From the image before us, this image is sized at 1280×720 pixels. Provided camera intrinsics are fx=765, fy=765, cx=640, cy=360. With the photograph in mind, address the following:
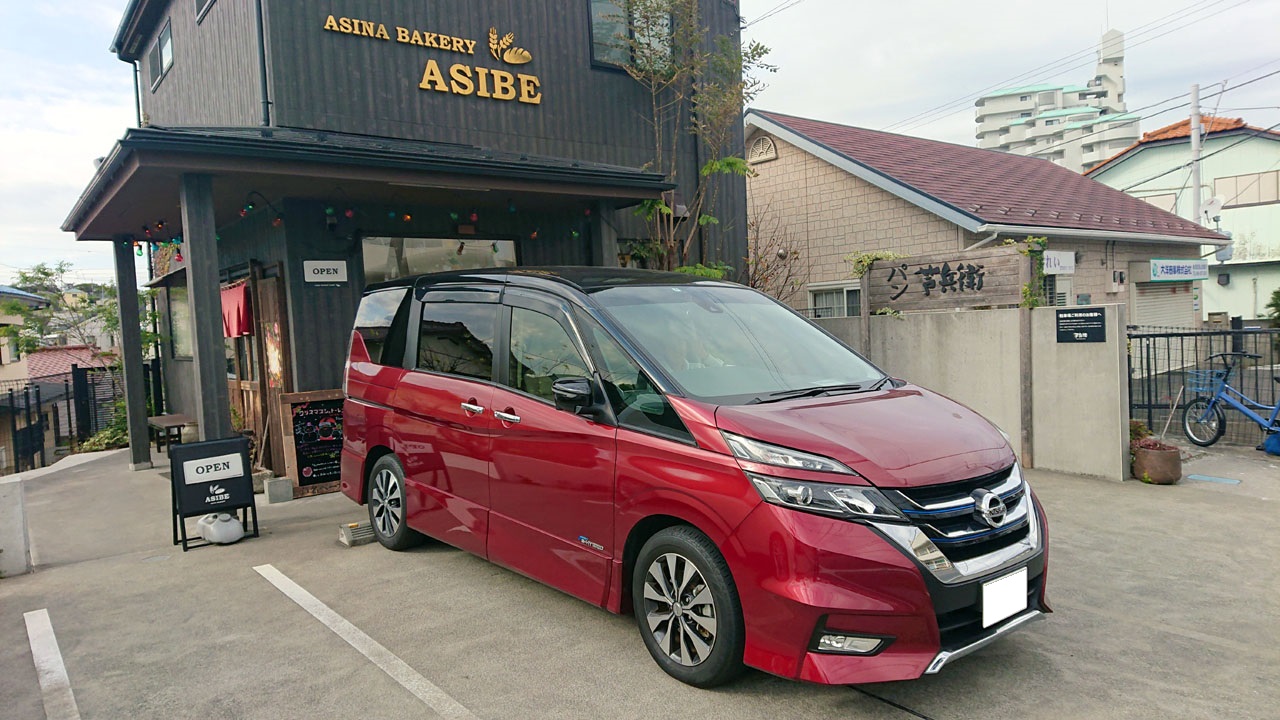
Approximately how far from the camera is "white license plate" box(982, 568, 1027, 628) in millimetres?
3031

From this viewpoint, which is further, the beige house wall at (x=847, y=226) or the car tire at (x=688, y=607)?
the beige house wall at (x=847, y=226)

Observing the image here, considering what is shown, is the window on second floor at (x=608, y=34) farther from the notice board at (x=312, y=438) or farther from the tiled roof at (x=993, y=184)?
the tiled roof at (x=993, y=184)

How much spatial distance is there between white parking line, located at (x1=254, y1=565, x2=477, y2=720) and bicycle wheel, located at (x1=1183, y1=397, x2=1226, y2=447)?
8884 millimetres

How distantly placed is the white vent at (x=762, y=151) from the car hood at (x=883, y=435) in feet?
41.9

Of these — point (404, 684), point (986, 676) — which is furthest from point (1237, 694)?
point (404, 684)

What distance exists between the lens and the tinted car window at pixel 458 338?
4.56m

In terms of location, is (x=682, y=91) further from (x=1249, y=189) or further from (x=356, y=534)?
(x=1249, y=189)

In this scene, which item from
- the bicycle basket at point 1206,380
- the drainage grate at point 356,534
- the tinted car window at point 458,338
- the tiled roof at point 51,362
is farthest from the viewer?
the tiled roof at point 51,362

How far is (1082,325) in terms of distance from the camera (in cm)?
725

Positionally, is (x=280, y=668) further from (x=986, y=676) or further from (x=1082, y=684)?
(x=1082, y=684)

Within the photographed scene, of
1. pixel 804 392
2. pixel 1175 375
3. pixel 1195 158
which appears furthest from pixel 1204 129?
pixel 804 392

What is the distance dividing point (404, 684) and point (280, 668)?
70 cm

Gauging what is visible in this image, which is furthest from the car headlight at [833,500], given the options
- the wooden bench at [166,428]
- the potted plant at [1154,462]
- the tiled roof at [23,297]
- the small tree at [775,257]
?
the tiled roof at [23,297]

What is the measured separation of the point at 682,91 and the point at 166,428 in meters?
8.72
